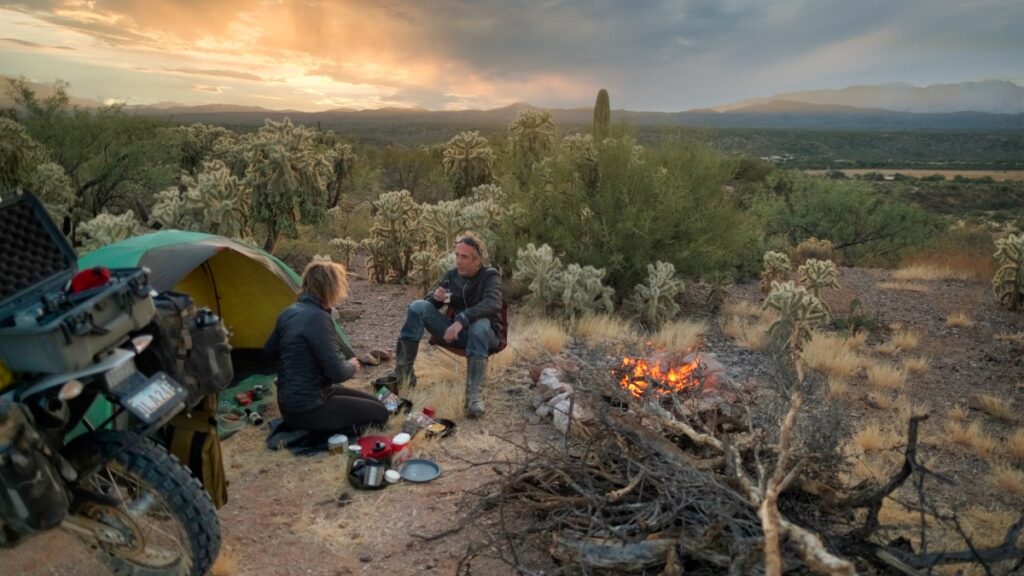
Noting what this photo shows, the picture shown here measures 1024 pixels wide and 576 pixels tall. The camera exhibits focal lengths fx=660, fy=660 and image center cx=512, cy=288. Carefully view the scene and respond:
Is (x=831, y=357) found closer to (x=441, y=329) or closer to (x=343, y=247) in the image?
(x=441, y=329)

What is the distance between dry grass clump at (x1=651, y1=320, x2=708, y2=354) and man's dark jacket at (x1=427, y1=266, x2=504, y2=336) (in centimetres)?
224

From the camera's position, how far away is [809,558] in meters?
2.41

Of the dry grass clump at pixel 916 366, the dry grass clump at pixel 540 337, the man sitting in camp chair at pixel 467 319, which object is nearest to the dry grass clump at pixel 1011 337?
the dry grass clump at pixel 916 366

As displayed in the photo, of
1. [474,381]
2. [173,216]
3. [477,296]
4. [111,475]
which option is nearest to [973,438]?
[474,381]

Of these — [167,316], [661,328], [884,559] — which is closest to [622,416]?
[884,559]

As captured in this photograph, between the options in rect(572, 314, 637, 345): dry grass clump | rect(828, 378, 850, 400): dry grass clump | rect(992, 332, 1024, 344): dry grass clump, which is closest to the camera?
rect(828, 378, 850, 400): dry grass clump

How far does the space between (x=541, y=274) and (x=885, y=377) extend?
12.9 ft

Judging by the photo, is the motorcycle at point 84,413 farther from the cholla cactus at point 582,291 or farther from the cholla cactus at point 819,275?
the cholla cactus at point 819,275

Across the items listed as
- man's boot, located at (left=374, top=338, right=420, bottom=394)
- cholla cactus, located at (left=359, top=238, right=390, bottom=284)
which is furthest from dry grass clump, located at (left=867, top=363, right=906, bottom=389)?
cholla cactus, located at (left=359, top=238, right=390, bottom=284)

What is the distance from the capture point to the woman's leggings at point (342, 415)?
4.54 meters

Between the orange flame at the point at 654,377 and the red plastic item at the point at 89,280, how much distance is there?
9.37 ft

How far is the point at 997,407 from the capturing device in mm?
6051

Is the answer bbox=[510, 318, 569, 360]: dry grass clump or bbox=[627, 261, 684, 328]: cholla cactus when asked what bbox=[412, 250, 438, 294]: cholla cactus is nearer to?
bbox=[510, 318, 569, 360]: dry grass clump

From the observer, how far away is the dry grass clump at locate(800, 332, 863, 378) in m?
6.92
